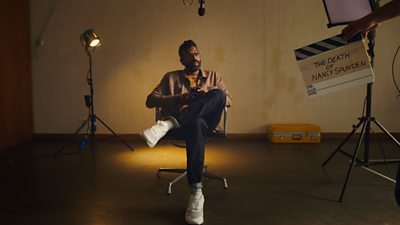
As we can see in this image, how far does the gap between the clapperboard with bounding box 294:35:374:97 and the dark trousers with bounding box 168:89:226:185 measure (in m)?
0.61

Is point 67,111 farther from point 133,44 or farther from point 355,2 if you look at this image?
point 355,2

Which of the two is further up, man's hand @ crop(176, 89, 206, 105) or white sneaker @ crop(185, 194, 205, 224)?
man's hand @ crop(176, 89, 206, 105)

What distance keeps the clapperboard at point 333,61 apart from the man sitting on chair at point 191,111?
1.99 feet

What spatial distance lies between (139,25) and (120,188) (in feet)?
9.37

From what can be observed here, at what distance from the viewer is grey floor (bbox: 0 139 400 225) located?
2.38 m

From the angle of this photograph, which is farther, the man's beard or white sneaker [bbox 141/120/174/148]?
the man's beard

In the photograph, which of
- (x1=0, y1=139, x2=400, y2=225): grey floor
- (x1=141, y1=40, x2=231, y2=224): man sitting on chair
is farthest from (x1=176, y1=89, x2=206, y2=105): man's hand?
(x1=0, y1=139, x2=400, y2=225): grey floor

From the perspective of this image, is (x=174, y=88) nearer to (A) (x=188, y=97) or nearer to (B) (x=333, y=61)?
(A) (x=188, y=97)

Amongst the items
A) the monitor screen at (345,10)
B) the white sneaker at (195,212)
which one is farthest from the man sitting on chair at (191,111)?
the monitor screen at (345,10)

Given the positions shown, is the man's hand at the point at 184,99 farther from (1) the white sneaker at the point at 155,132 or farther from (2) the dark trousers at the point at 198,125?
(1) the white sneaker at the point at 155,132

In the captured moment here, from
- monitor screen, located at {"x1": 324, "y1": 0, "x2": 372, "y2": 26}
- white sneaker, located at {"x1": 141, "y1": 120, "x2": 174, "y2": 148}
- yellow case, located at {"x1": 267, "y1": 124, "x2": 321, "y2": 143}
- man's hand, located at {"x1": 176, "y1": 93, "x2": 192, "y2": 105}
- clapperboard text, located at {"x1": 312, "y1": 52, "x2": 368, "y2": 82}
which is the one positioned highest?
monitor screen, located at {"x1": 324, "y1": 0, "x2": 372, "y2": 26}

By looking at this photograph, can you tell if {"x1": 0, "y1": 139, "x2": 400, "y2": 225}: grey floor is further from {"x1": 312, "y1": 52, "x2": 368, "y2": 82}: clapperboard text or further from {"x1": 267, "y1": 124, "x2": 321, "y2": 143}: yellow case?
{"x1": 312, "y1": 52, "x2": 368, "y2": 82}: clapperboard text

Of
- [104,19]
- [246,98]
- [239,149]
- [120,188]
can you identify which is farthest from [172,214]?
[104,19]

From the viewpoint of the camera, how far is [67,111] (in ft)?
17.4
